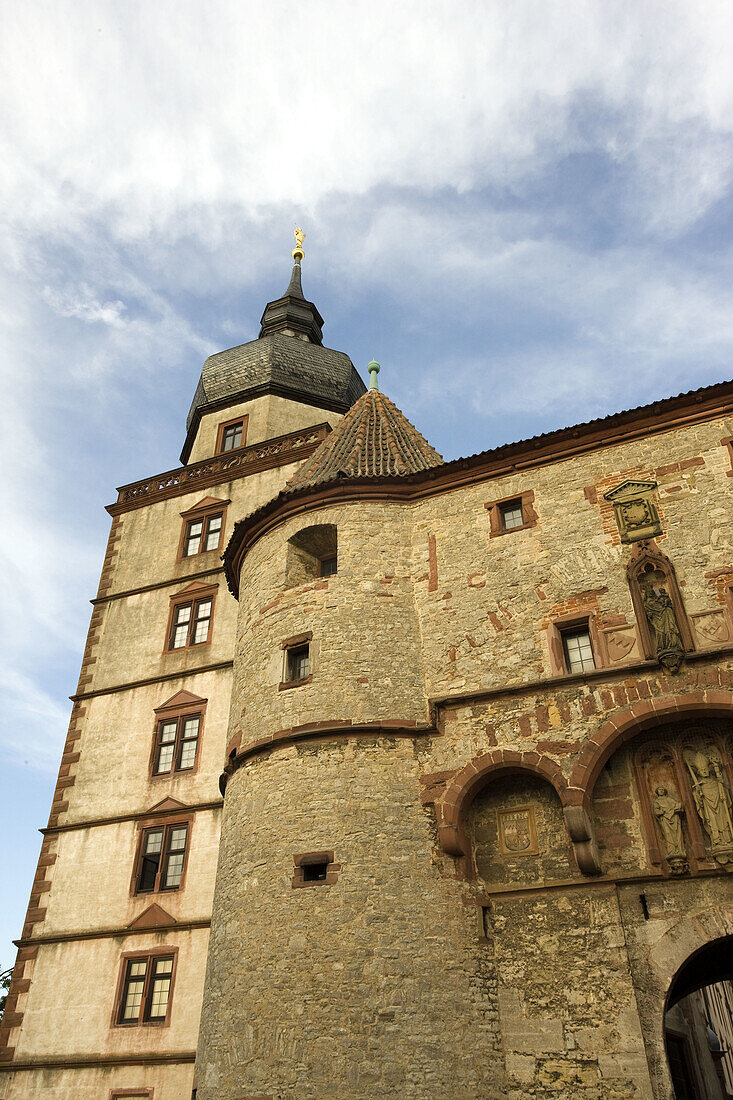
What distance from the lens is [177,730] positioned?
18.5 m

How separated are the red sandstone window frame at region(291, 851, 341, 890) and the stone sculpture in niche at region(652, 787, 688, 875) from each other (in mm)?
4063

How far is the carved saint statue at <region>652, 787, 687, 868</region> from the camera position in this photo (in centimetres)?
1069

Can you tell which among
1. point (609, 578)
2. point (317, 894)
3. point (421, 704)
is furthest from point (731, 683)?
point (317, 894)

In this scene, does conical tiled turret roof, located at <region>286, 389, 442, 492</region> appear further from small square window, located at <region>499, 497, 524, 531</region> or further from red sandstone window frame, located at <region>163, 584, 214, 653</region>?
red sandstone window frame, located at <region>163, 584, 214, 653</region>

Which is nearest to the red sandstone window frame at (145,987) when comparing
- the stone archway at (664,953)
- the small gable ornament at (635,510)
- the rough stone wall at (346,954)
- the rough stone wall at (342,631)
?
the rough stone wall at (346,954)

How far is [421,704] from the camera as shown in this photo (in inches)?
515

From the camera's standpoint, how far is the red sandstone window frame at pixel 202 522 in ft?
71.3

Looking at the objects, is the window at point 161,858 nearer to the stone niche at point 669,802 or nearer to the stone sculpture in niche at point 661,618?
the stone niche at point 669,802

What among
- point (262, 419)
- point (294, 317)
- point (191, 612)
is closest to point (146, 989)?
point (191, 612)

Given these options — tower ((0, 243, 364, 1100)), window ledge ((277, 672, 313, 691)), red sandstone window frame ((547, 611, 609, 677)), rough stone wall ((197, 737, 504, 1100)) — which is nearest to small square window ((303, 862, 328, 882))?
rough stone wall ((197, 737, 504, 1100))

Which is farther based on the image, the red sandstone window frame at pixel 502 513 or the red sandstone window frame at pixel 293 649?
the red sandstone window frame at pixel 502 513

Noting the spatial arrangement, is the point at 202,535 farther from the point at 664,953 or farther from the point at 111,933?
the point at 664,953

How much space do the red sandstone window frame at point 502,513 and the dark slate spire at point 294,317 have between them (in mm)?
17704

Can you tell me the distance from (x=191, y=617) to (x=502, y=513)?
8.63 metres
